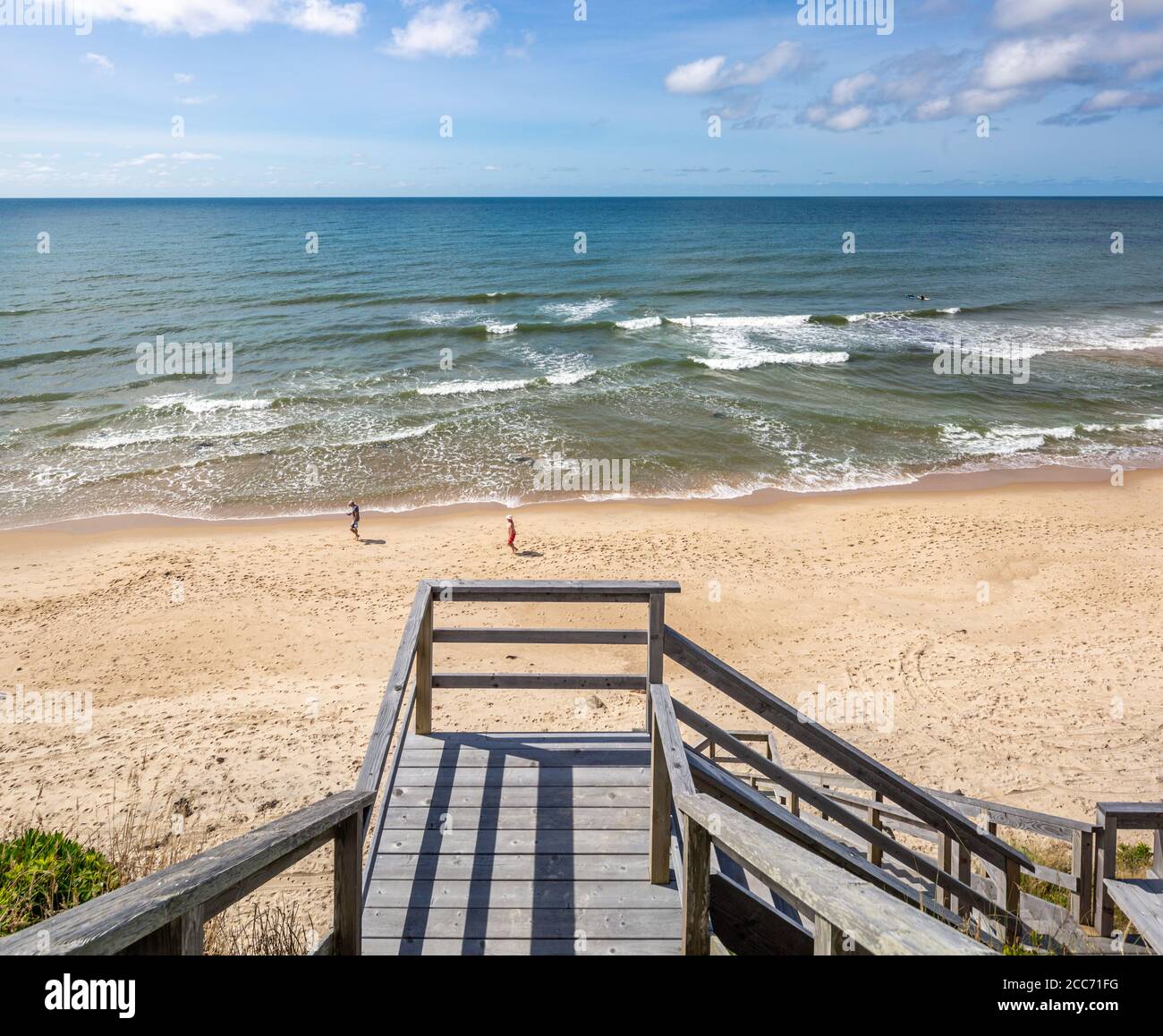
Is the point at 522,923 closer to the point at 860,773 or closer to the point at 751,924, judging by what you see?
the point at 751,924

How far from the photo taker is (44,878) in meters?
4.16

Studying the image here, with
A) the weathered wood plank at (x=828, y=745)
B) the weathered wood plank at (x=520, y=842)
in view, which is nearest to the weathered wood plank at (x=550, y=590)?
the weathered wood plank at (x=828, y=745)

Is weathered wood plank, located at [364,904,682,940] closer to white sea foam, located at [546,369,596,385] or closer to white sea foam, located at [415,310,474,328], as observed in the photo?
white sea foam, located at [546,369,596,385]

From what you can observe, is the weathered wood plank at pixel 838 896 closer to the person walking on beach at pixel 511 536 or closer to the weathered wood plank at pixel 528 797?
the weathered wood plank at pixel 528 797

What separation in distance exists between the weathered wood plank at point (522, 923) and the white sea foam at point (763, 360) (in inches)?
1200

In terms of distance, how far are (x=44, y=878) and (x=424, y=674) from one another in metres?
2.38

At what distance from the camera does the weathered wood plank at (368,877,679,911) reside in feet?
13.6

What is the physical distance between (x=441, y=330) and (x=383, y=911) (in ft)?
122

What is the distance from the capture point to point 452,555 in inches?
695

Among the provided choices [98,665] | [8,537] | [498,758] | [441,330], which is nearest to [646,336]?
[441,330]

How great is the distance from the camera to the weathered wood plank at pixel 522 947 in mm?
3838

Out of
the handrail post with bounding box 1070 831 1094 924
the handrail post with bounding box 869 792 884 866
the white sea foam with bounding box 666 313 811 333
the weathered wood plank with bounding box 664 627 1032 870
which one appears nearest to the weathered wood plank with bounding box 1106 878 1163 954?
the handrail post with bounding box 1070 831 1094 924

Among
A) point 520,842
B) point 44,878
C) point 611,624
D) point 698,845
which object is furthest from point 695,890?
point 611,624
